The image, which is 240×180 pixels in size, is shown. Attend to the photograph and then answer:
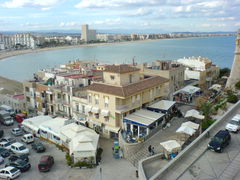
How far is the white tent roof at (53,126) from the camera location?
25562 millimetres

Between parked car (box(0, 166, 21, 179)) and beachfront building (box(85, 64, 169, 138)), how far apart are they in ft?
32.0

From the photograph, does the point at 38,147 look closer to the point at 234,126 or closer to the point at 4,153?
the point at 4,153

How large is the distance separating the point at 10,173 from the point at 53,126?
8309mm

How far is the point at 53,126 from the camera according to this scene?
1041 inches

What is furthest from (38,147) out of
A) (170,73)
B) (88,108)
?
(170,73)

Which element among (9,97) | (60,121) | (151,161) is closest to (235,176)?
(151,161)

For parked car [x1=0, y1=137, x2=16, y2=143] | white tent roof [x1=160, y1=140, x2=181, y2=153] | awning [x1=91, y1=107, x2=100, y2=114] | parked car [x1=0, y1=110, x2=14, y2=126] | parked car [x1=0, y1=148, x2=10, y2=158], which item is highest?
awning [x1=91, y1=107, x2=100, y2=114]

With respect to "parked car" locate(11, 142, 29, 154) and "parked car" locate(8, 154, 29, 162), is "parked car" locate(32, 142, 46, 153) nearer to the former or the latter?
"parked car" locate(11, 142, 29, 154)

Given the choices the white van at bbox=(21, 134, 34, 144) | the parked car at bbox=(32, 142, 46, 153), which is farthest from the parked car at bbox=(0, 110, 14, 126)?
the parked car at bbox=(32, 142, 46, 153)

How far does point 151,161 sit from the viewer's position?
18.2 m

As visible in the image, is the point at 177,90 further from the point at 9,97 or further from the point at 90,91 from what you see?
the point at 9,97

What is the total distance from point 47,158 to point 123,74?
37.9 feet

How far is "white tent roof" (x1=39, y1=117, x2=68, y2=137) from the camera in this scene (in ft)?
83.9

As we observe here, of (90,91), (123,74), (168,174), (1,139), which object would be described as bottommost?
(1,139)
